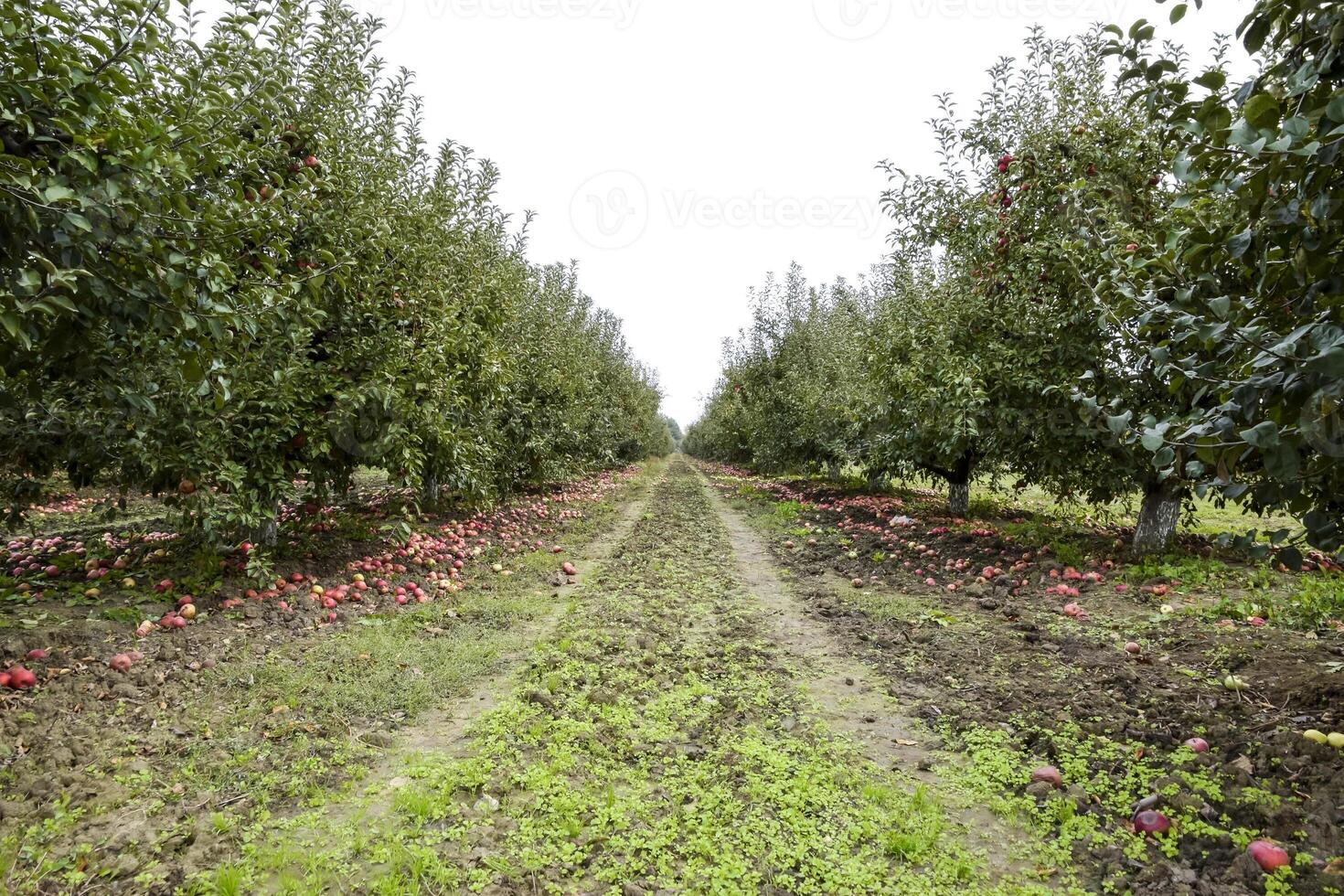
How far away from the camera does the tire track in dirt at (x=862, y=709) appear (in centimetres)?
339

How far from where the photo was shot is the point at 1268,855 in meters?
2.83

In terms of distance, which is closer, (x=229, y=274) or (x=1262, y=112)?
(x=1262, y=112)

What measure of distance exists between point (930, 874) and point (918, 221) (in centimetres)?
1132

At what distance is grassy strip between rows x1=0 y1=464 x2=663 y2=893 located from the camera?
2.87 m

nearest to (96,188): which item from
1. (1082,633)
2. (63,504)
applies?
(1082,633)

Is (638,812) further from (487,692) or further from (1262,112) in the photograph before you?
(1262,112)

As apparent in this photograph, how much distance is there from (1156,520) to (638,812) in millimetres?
9148

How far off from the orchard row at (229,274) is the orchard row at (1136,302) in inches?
189

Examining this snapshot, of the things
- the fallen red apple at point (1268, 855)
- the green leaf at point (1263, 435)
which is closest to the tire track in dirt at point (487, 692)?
the fallen red apple at point (1268, 855)

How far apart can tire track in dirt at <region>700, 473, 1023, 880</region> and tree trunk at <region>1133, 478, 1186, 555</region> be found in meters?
5.29

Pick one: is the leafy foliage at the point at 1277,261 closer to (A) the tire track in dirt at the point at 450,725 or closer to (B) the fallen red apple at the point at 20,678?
(A) the tire track in dirt at the point at 450,725

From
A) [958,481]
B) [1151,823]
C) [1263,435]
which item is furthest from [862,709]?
[958,481]

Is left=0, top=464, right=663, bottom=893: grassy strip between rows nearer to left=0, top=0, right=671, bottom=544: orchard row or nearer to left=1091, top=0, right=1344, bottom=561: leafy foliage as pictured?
left=0, top=0, right=671, bottom=544: orchard row

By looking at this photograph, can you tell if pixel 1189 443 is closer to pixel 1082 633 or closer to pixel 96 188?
pixel 1082 633
